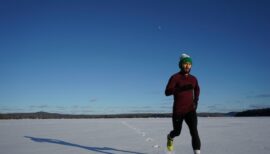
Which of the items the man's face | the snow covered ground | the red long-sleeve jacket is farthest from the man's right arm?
the snow covered ground

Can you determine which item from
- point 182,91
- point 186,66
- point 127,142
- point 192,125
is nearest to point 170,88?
point 182,91

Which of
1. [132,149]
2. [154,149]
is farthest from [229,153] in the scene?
[132,149]

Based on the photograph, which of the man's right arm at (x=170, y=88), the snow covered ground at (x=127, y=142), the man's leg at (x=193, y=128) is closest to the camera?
the man's leg at (x=193, y=128)

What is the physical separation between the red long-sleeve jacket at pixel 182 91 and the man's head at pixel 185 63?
0.08 metres

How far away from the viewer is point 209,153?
5.96m

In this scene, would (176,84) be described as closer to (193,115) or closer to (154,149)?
(193,115)

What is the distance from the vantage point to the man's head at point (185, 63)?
17.8ft

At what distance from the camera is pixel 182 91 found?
5.45 metres

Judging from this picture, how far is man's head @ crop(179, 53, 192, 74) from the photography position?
543cm

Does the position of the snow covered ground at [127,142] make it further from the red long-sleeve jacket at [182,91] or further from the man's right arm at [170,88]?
the man's right arm at [170,88]

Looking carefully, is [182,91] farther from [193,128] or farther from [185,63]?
[193,128]

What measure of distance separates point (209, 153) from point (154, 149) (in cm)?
114

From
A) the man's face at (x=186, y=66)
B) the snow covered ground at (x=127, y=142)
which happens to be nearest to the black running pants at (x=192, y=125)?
the man's face at (x=186, y=66)

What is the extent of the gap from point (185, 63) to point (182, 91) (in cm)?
45
